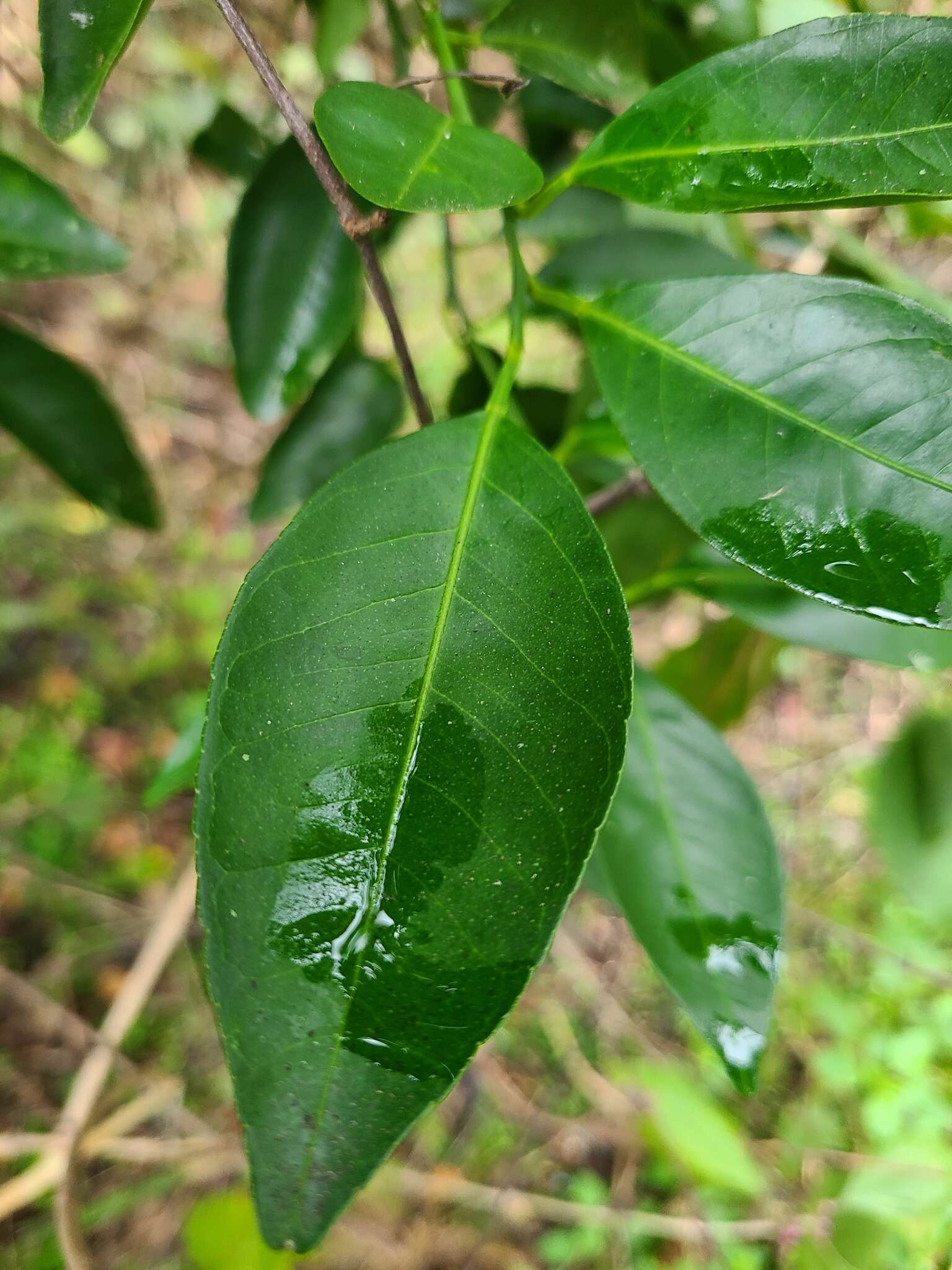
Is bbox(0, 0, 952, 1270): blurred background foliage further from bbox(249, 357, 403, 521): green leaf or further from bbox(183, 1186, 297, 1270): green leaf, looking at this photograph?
bbox(249, 357, 403, 521): green leaf

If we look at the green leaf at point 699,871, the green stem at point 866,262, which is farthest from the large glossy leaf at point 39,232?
→ the green stem at point 866,262

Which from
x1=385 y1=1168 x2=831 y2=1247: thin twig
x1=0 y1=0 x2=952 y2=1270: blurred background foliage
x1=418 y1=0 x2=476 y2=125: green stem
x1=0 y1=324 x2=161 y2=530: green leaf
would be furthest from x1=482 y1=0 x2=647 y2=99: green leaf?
x1=385 y1=1168 x2=831 y2=1247: thin twig

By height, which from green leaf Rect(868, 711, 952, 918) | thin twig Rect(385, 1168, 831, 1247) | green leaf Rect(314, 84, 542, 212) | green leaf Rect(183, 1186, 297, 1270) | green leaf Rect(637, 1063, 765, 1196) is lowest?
thin twig Rect(385, 1168, 831, 1247)

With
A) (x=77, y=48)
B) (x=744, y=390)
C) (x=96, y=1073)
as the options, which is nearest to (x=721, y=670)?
(x=744, y=390)

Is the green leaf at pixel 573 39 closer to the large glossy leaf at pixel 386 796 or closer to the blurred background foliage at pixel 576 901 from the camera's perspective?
the blurred background foliage at pixel 576 901

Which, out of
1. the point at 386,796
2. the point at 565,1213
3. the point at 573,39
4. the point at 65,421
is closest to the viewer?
the point at 386,796

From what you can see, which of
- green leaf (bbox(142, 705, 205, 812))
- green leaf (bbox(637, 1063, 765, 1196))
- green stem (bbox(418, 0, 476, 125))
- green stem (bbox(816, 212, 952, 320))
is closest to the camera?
green stem (bbox(418, 0, 476, 125))

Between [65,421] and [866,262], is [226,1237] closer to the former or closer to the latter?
[65,421]
